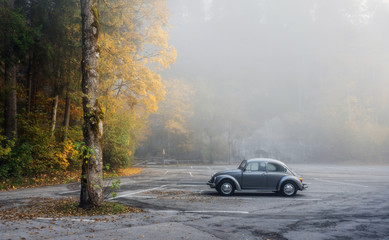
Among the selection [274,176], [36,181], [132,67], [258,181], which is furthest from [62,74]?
[274,176]

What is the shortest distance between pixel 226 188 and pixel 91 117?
639cm

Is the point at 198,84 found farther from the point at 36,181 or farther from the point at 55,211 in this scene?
the point at 55,211

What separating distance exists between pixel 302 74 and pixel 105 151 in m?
57.2

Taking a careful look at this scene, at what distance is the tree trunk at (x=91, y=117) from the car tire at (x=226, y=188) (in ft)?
17.2

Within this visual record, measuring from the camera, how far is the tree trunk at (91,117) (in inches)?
→ 315

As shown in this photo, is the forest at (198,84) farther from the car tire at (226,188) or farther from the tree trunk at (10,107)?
the car tire at (226,188)

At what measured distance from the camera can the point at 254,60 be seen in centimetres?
7138

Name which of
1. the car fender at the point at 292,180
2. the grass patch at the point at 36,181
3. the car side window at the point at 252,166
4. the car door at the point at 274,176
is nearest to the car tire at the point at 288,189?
the car fender at the point at 292,180

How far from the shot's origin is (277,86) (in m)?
67.7

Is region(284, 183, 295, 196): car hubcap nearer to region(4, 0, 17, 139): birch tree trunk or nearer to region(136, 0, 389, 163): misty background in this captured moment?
region(4, 0, 17, 139): birch tree trunk

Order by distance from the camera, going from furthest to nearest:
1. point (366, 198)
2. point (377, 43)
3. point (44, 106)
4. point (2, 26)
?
1. point (377, 43)
2. point (44, 106)
3. point (2, 26)
4. point (366, 198)

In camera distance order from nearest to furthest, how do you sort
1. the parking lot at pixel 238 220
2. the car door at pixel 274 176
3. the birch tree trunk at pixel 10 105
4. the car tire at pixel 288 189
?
the parking lot at pixel 238 220 → the car tire at pixel 288 189 → the car door at pixel 274 176 → the birch tree trunk at pixel 10 105

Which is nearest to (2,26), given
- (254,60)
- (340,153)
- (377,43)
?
(340,153)

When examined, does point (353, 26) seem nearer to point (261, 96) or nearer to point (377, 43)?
point (377, 43)
